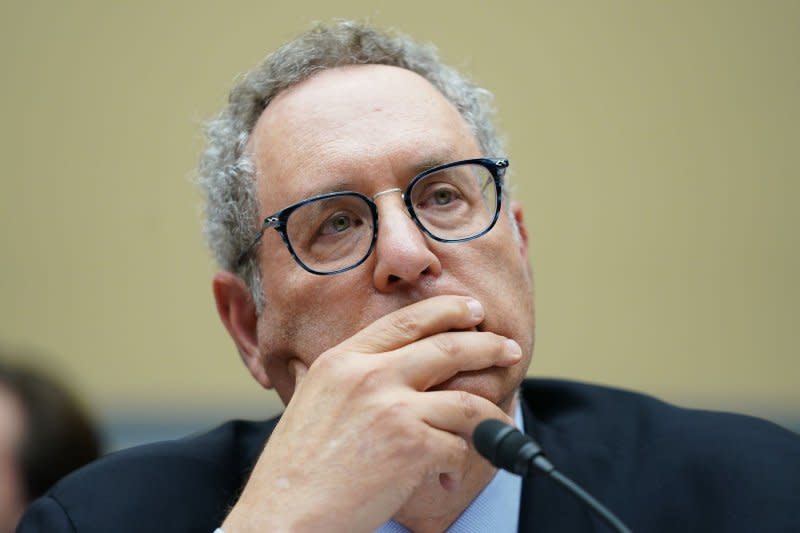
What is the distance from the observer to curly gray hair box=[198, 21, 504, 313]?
213 centimetres

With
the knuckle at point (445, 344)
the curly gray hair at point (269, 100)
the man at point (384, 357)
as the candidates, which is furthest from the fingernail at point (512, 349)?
the curly gray hair at point (269, 100)

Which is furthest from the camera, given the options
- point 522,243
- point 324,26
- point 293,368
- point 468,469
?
point 324,26

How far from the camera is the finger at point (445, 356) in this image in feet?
5.35

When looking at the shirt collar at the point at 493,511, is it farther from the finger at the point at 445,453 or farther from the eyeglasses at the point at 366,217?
the eyeglasses at the point at 366,217

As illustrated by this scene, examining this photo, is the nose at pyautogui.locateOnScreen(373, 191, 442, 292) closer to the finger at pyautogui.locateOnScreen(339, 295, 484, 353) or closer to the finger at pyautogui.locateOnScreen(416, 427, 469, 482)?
the finger at pyautogui.locateOnScreen(339, 295, 484, 353)

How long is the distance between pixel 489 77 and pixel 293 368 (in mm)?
2546

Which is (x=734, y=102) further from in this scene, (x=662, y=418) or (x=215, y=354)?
(x=215, y=354)

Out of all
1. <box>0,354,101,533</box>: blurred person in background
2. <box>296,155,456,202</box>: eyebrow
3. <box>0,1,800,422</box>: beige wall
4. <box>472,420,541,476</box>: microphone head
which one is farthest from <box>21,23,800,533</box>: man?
<box>0,1,800,422</box>: beige wall

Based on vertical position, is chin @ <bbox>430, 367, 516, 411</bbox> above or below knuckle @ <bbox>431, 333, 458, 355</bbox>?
below

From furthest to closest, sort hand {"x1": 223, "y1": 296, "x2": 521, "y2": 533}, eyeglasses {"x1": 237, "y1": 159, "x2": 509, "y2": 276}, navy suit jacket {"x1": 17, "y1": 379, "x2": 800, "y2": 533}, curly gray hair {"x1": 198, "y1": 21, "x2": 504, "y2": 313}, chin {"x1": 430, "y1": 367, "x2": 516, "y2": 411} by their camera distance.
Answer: curly gray hair {"x1": 198, "y1": 21, "x2": 504, "y2": 313}, navy suit jacket {"x1": 17, "y1": 379, "x2": 800, "y2": 533}, eyeglasses {"x1": 237, "y1": 159, "x2": 509, "y2": 276}, chin {"x1": 430, "y1": 367, "x2": 516, "y2": 411}, hand {"x1": 223, "y1": 296, "x2": 521, "y2": 533}

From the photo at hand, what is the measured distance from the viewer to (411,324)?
5.51 ft

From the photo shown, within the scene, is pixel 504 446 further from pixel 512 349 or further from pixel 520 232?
pixel 520 232

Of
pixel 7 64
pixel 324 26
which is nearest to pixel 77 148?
pixel 7 64

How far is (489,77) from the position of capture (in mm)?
4191
